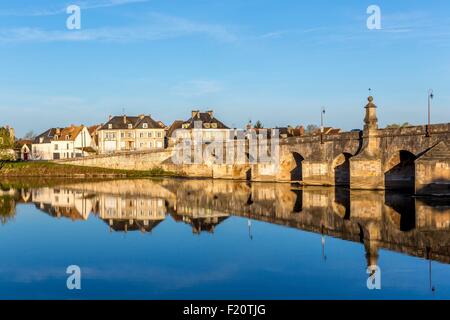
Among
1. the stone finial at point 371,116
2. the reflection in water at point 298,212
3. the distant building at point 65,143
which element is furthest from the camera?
the distant building at point 65,143

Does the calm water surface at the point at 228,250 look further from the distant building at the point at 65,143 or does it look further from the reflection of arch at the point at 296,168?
the distant building at the point at 65,143

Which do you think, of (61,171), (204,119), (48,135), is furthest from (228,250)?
(48,135)

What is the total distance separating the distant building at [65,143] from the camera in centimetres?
10569

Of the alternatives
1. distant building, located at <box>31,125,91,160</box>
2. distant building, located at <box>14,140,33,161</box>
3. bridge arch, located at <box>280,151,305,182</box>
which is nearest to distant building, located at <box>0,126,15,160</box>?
distant building, located at <box>31,125,91,160</box>

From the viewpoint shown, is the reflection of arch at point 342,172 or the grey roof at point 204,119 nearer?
Result: the reflection of arch at point 342,172

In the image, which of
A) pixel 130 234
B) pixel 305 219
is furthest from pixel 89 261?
pixel 305 219

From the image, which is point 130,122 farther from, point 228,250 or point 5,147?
point 228,250

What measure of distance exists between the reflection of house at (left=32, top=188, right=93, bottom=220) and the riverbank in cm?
3019

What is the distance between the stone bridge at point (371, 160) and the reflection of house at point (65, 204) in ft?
66.7

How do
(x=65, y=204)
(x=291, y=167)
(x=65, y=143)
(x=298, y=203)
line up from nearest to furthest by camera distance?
(x=298, y=203) < (x=65, y=204) < (x=291, y=167) < (x=65, y=143)

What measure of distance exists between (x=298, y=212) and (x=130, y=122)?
7492 cm

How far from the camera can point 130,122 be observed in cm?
10081

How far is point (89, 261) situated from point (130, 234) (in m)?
6.39

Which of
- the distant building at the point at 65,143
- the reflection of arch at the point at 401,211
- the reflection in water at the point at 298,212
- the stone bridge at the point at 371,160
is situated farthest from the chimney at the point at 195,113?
the reflection of arch at the point at 401,211
